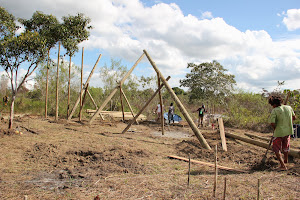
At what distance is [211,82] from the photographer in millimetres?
13812

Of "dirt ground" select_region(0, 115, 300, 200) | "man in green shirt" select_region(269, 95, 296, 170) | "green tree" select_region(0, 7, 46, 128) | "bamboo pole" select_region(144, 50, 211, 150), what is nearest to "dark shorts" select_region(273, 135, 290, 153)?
"man in green shirt" select_region(269, 95, 296, 170)

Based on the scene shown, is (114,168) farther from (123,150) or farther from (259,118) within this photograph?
(259,118)

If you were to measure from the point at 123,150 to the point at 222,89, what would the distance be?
32.0 feet

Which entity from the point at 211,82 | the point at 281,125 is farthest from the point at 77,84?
the point at 281,125

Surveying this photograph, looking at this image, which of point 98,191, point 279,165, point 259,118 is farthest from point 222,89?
point 98,191

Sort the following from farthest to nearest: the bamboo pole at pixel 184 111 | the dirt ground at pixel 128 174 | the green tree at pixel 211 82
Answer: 1. the green tree at pixel 211 82
2. the bamboo pole at pixel 184 111
3. the dirt ground at pixel 128 174

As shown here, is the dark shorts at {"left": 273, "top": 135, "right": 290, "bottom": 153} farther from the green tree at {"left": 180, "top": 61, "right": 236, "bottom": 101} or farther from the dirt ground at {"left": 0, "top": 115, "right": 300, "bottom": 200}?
the green tree at {"left": 180, "top": 61, "right": 236, "bottom": 101}

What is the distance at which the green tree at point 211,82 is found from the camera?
45.4 feet

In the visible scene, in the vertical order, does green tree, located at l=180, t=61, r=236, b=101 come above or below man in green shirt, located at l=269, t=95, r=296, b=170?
above

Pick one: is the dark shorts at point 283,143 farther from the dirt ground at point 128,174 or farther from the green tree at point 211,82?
the green tree at point 211,82

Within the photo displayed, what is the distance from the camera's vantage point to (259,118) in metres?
12.4

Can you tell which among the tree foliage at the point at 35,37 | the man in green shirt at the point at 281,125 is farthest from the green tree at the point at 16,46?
the man in green shirt at the point at 281,125

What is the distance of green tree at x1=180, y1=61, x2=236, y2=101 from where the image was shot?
1384cm

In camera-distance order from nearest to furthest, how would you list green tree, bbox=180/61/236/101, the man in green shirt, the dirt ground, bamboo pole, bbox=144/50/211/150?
the dirt ground → the man in green shirt → bamboo pole, bbox=144/50/211/150 → green tree, bbox=180/61/236/101
